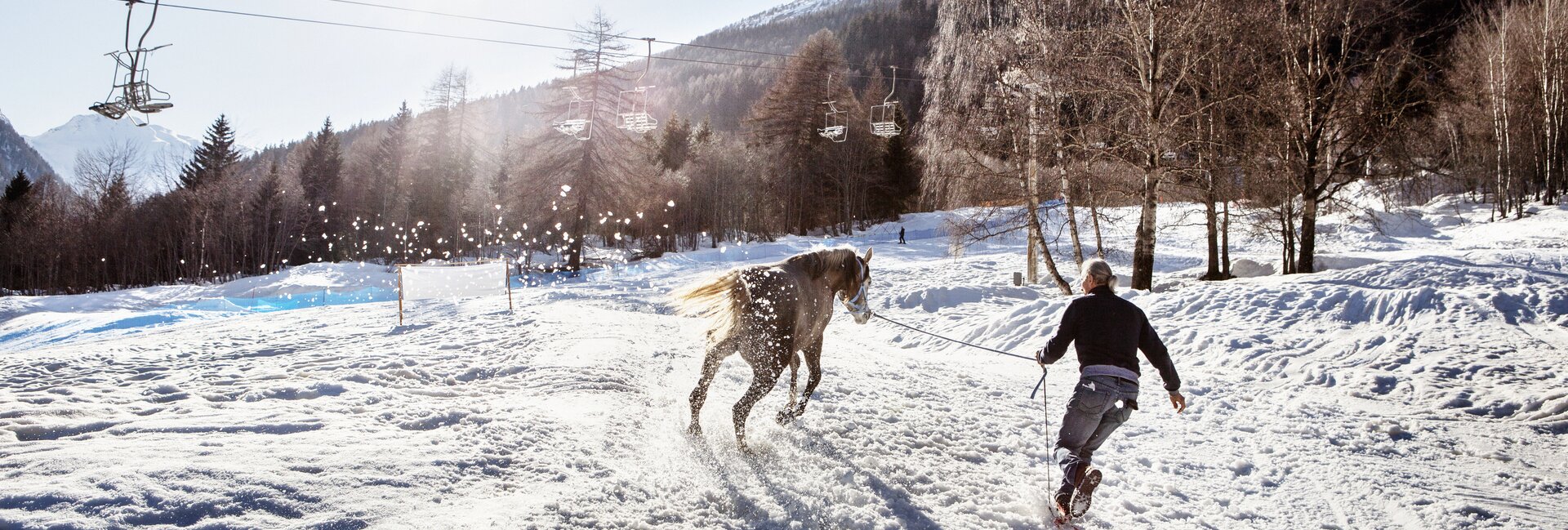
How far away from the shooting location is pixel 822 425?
19.2 ft

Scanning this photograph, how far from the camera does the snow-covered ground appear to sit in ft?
11.9

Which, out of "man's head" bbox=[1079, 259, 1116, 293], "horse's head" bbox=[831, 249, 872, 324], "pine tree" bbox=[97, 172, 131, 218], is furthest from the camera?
"pine tree" bbox=[97, 172, 131, 218]

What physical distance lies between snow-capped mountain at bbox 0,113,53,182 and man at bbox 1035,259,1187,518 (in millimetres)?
222901

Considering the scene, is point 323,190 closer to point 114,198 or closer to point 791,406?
point 114,198

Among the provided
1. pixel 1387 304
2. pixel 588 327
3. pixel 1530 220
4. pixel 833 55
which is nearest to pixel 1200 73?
pixel 1387 304

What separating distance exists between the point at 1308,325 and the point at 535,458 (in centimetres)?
1034

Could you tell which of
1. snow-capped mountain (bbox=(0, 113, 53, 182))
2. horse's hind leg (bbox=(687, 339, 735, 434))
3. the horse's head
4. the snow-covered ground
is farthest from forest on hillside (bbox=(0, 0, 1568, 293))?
snow-capped mountain (bbox=(0, 113, 53, 182))

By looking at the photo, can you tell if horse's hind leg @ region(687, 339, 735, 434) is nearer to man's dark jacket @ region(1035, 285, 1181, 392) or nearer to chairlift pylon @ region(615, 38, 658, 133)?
man's dark jacket @ region(1035, 285, 1181, 392)

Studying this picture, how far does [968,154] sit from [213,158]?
63044 millimetres

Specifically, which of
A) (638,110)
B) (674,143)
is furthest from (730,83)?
(638,110)

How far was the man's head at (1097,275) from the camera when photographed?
4.20 m

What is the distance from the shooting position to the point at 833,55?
4206cm

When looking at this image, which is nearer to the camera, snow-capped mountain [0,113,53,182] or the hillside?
the hillside

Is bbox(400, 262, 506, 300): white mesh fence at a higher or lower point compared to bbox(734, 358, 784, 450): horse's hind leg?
higher
